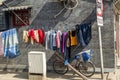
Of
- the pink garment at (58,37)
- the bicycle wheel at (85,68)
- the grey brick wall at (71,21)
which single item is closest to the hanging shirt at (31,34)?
the grey brick wall at (71,21)

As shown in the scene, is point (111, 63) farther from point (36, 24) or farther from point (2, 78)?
point (2, 78)

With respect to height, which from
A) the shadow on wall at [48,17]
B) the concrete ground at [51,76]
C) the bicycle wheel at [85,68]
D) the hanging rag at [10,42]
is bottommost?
the concrete ground at [51,76]

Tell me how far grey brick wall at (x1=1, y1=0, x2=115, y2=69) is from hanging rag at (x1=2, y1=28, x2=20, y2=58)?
0.44 m

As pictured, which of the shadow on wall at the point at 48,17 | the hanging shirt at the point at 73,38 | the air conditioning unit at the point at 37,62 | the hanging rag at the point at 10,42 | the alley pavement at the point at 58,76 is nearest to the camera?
the air conditioning unit at the point at 37,62

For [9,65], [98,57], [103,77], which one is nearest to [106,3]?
[98,57]

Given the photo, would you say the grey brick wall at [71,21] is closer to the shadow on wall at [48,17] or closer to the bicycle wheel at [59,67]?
the shadow on wall at [48,17]

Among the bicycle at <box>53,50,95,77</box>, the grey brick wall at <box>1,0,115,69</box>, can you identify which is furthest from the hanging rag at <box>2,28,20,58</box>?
the bicycle at <box>53,50,95,77</box>

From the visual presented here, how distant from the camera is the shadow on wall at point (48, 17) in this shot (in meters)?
13.9

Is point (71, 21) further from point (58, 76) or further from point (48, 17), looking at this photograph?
point (58, 76)

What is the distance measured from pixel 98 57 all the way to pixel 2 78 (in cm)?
463

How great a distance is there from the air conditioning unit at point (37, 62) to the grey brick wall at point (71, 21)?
1.69 metres

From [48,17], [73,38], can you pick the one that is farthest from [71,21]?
[48,17]

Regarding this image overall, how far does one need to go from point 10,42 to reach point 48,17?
2.27 metres

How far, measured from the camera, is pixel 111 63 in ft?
43.4
